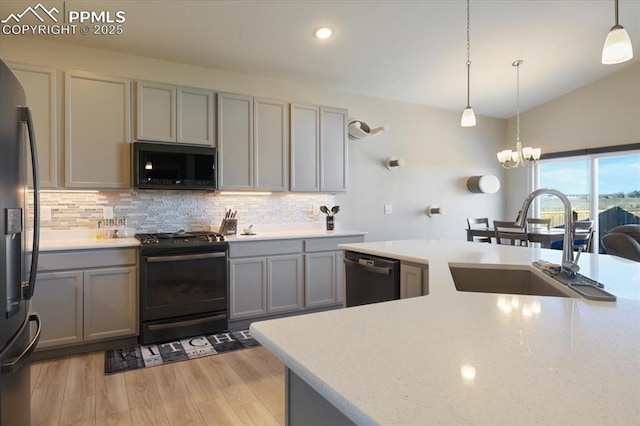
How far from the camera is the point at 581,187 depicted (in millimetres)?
5340

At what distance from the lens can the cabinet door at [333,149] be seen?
4.20 meters

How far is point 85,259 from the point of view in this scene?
292cm

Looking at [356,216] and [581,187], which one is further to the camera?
[581,187]

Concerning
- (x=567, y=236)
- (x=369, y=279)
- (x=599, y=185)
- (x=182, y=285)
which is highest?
(x=599, y=185)

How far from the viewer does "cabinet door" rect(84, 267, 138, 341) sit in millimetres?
2930

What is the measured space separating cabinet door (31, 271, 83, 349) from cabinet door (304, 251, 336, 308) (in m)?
1.99

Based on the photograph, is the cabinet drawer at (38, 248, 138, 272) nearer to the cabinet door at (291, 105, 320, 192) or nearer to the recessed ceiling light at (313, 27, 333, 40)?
the cabinet door at (291, 105, 320, 192)

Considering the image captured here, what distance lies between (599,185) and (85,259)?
20.3 feet

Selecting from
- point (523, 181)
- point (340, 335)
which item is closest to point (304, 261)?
point (340, 335)

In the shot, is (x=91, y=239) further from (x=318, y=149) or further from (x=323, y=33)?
(x=323, y=33)

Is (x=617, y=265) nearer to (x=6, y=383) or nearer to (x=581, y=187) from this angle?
(x=6, y=383)

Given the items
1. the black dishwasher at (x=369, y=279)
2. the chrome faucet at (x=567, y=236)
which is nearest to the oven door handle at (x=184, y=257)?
the black dishwasher at (x=369, y=279)

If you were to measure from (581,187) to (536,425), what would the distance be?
597 cm

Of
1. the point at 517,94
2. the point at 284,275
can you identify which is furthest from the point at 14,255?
the point at 517,94
